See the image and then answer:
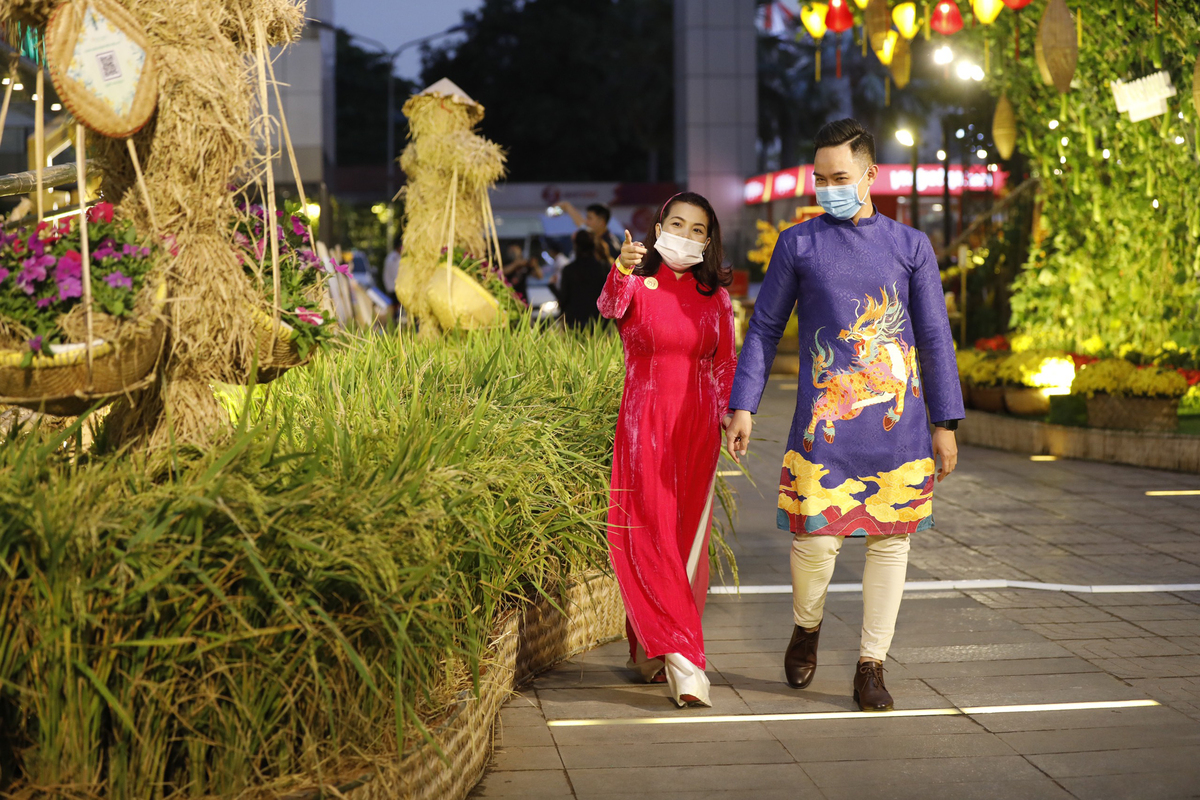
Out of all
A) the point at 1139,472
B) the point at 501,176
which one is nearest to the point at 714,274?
the point at 501,176

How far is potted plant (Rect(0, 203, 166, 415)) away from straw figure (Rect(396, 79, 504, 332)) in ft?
17.0

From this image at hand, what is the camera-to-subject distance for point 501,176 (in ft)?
28.7

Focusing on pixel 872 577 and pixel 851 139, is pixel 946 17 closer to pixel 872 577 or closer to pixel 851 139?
pixel 851 139

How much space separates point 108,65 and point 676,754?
2475 millimetres

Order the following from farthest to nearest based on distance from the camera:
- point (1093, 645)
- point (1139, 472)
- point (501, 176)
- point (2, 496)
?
point (1139, 472) → point (501, 176) → point (1093, 645) → point (2, 496)

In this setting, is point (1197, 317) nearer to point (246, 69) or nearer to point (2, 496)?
point (246, 69)

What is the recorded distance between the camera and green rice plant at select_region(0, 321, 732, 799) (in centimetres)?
279

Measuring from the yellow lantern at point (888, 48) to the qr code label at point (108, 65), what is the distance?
8835 millimetres

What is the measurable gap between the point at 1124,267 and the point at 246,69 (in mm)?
9711

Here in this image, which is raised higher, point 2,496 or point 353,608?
point 2,496

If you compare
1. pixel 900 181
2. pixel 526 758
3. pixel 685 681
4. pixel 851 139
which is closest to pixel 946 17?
pixel 851 139

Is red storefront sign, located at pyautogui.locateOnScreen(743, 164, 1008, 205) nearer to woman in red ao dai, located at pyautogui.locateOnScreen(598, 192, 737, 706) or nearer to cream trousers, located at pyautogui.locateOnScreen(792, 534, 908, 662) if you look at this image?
woman in red ao dai, located at pyautogui.locateOnScreen(598, 192, 737, 706)

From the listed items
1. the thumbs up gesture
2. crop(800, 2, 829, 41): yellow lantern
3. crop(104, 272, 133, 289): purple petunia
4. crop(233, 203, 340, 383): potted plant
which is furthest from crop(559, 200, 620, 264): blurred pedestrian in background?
crop(104, 272, 133, 289): purple petunia

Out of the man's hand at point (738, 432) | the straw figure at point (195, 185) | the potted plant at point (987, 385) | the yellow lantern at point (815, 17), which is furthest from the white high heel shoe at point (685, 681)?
the yellow lantern at point (815, 17)
